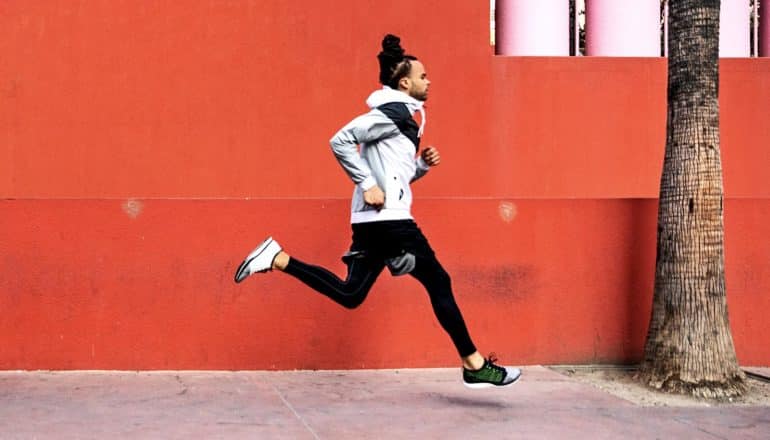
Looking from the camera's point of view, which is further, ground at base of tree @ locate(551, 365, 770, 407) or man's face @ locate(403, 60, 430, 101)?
ground at base of tree @ locate(551, 365, 770, 407)

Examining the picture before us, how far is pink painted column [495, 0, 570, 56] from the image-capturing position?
9.27m

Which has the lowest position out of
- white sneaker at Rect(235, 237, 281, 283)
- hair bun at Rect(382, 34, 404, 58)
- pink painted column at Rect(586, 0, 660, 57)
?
white sneaker at Rect(235, 237, 281, 283)

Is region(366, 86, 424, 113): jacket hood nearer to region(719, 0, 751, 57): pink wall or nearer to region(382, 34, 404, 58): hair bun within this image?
region(382, 34, 404, 58): hair bun

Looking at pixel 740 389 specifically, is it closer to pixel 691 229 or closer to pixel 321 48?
pixel 691 229

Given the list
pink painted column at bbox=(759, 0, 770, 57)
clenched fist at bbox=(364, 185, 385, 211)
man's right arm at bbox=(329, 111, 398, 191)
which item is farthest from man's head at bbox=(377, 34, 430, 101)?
pink painted column at bbox=(759, 0, 770, 57)

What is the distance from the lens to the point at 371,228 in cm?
511

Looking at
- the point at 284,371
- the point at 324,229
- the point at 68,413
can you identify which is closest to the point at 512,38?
the point at 324,229

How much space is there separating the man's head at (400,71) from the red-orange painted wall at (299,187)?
124cm

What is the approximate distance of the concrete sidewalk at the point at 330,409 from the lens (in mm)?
4727

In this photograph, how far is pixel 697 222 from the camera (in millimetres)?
5809

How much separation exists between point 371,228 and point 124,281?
1.76 meters

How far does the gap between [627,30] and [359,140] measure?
201 inches

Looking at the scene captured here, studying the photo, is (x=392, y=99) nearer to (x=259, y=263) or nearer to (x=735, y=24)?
(x=259, y=263)

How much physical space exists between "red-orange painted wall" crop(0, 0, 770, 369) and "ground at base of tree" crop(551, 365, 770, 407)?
0.11 m
